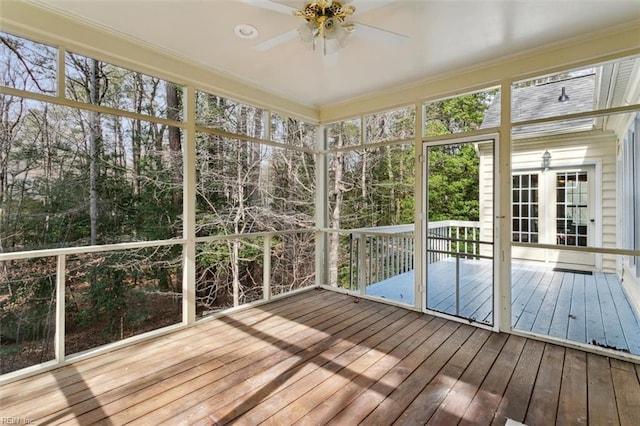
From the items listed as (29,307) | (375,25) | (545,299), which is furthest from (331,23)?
(545,299)

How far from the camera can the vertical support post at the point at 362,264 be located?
4.34 meters

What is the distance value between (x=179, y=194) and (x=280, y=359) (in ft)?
7.79

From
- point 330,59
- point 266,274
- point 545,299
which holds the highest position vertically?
point 330,59

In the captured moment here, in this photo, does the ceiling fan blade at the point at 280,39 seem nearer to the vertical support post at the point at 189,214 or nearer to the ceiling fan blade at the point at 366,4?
the ceiling fan blade at the point at 366,4

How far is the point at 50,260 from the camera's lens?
8.74 ft

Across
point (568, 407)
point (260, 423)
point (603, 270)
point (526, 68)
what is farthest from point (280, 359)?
point (603, 270)

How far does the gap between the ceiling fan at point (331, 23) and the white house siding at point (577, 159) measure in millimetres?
1969

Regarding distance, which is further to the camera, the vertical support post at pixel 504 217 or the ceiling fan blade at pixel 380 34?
the vertical support post at pixel 504 217

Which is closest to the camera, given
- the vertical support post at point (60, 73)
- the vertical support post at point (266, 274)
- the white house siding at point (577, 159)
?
the vertical support post at point (60, 73)

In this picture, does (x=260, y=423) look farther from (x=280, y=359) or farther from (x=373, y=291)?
(x=373, y=291)

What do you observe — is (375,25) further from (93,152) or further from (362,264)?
(93,152)

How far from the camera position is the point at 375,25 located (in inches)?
98.9

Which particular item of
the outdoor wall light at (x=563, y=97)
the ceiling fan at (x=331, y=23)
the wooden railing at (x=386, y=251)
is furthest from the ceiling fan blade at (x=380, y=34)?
the wooden railing at (x=386, y=251)

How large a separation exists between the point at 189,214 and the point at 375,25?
265 cm
